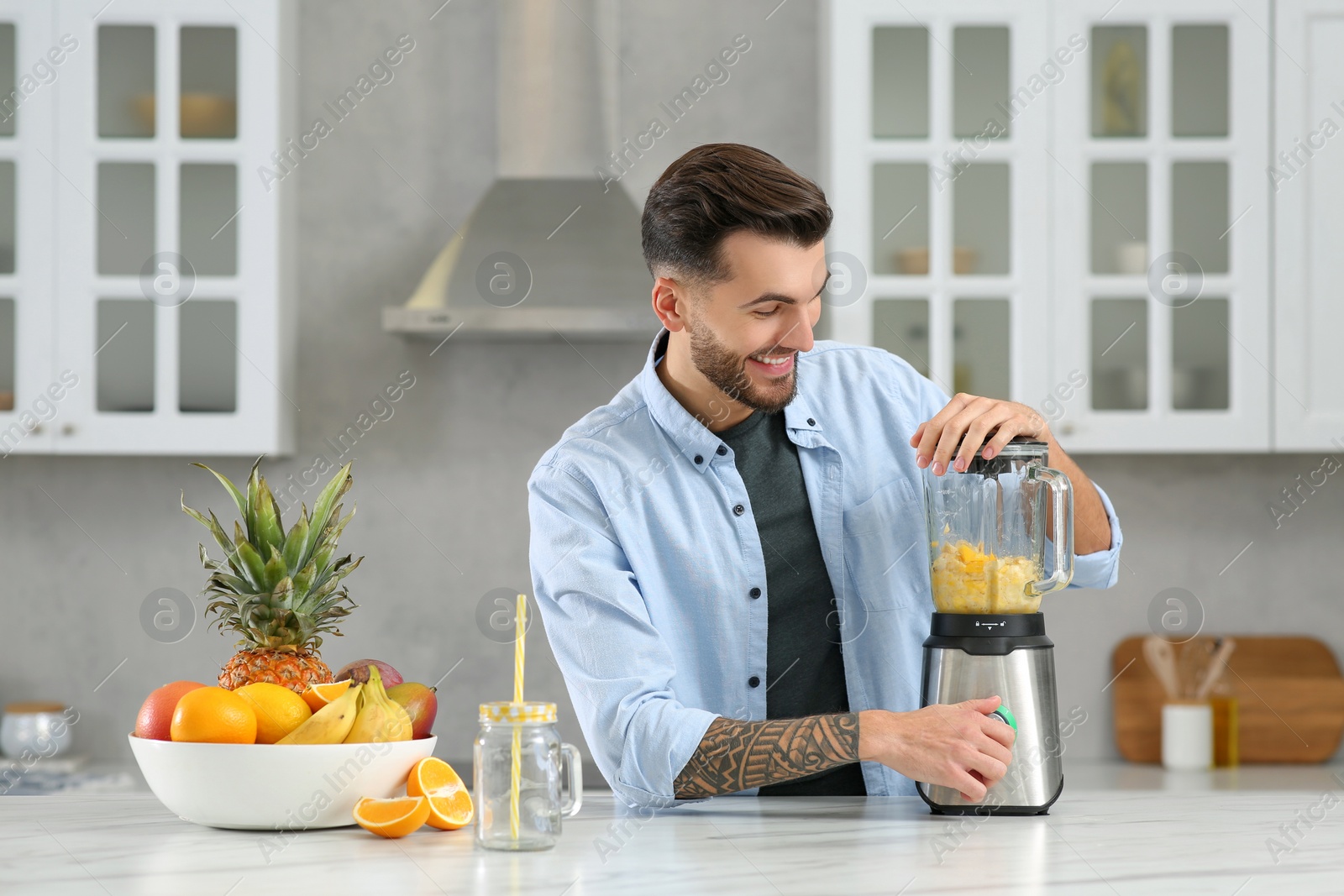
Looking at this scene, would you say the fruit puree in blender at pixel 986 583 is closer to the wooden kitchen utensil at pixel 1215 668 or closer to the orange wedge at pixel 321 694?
the orange wedge at pixel 321 694

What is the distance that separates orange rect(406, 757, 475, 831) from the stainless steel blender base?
48 centimetres

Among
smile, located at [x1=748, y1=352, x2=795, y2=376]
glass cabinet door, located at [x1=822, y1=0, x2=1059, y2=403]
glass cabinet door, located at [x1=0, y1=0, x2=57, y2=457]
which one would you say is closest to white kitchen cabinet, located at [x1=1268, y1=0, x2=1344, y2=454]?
glass cabinet door, located at [x1=822, y1=0, x2=1059, y2=403]

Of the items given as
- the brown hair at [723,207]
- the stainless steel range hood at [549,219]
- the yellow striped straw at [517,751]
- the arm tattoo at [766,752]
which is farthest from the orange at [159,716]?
the stainless steel range hood at [549,219]

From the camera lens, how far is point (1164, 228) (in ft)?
8.91

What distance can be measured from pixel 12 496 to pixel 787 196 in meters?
2.48

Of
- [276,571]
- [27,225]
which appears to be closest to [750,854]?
[276,571]

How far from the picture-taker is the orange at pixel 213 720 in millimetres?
1121

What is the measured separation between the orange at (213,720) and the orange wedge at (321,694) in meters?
0.07

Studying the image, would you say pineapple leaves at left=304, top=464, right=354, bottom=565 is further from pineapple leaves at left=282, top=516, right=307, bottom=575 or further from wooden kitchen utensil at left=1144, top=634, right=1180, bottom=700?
wooden kitchen utensil at left=1144, top=634, right=1180, bottom=700

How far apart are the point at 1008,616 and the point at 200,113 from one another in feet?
7.58

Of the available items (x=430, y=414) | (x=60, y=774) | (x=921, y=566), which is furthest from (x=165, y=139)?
(x=921, y=566)

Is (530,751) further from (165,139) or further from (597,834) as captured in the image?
(165,139)

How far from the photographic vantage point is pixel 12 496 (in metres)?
3.05

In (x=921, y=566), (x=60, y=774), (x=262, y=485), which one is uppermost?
(x=262, y=485)
